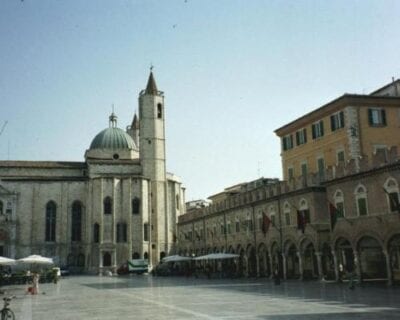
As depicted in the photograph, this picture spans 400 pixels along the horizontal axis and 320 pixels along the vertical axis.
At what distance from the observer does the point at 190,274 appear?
53.6 m

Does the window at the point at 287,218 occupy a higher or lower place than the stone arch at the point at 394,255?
higher

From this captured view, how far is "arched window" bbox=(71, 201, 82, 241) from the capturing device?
234 ft

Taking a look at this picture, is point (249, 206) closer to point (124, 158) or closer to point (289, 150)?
point (289, 150)

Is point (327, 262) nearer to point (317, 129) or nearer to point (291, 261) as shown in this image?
point (291, 261)

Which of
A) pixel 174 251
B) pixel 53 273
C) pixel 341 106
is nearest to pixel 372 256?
pixel 341 106

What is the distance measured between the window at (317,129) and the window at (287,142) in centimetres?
363

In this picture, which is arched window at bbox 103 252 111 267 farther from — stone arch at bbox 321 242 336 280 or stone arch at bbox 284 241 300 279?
stone arch at bbox 321 242 336 280

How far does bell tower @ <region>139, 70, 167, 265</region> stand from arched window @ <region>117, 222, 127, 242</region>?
3.73 meters

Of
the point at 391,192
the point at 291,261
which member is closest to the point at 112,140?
the point at 291,261

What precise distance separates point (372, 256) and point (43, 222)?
164ft

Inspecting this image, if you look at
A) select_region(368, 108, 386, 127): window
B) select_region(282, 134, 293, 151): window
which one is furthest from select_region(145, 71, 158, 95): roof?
select_region(368, 108, 386, 127): window

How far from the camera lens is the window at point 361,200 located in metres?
29.4

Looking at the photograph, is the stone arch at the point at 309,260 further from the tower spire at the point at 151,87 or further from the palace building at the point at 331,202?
the tower spire at the point at 151,87

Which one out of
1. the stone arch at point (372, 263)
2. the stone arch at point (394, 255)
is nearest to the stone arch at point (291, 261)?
the stone arch at point (372, 263)
